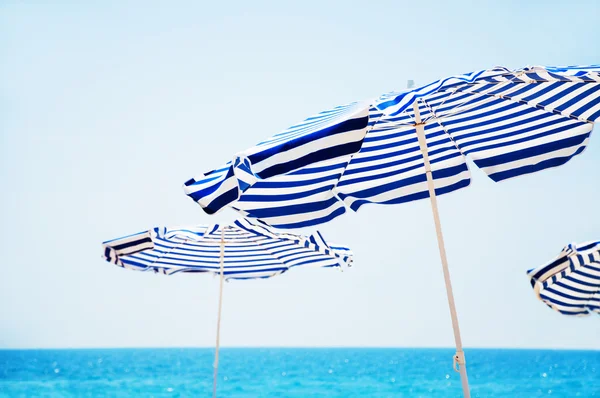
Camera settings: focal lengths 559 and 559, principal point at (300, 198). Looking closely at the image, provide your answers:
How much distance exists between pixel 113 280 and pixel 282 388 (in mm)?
49527

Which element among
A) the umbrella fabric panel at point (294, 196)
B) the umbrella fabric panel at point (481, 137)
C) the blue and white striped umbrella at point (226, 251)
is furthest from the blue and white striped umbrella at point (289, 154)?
the blue and white striped umbrella at point (226, 251)

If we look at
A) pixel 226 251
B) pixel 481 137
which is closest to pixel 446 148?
pixel 481 137

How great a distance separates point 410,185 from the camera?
9.64 ft

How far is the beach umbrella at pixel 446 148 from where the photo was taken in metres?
2.64

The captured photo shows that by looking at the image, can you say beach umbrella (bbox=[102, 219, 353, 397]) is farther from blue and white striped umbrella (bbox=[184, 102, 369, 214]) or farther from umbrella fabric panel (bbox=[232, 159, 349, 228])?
blue and white striped umbrella (bbox=[184, 102, 369, 214])

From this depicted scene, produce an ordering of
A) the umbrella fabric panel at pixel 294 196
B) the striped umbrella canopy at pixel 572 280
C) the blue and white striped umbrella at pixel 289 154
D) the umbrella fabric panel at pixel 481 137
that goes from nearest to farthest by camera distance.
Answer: the blue and white striped umbrella at pixel 289 154
the umbrella fabric panel at pixel 294 196
the umbrella fabric panel at pixel 481 137
the striped umbrella canopy at pixel 572 280

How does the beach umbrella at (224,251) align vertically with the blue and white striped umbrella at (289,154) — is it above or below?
above

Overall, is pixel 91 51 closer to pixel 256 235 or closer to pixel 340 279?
pixel 256 235

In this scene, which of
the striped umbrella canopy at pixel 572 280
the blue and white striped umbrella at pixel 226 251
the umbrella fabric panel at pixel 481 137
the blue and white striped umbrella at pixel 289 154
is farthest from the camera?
the blue and white striped umbrella at pixel 226 251

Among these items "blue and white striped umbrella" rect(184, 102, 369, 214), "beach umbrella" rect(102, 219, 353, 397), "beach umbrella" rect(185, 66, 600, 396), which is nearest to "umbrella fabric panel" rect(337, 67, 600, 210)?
"beach umbrella" rect(185, 66, 600, 396)

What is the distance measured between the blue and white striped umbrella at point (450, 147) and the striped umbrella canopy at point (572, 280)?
5.04 ft

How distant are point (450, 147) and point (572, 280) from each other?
226cm

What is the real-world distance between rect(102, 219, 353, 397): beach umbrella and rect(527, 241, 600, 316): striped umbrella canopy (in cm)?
158

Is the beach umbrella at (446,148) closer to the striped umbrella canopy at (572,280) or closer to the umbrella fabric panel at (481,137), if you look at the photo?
the umbrella fabric panel at (481,137)
